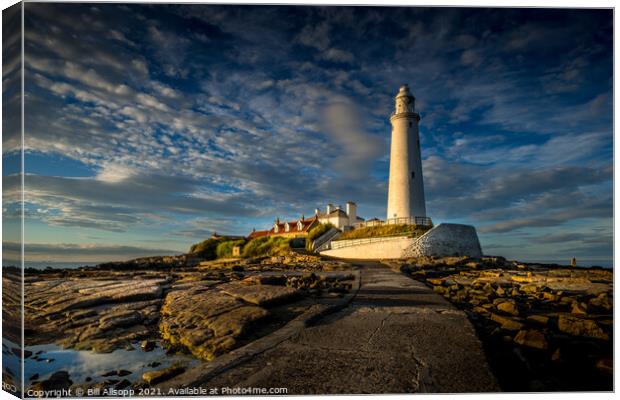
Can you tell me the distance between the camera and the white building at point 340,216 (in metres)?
37.7

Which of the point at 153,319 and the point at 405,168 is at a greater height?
the point at 405,168

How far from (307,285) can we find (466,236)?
699 inches

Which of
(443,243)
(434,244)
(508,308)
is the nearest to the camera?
(508,308)

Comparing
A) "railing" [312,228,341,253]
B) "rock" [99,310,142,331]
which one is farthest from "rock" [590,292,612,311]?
"railing" [312,228,341,253]

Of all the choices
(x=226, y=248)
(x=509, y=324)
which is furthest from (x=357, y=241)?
(x=509, y=324)

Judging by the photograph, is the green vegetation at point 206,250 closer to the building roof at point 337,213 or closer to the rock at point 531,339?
the building roof at point 337,213

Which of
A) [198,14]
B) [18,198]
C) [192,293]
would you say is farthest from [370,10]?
[192,293]

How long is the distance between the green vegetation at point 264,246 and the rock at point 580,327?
25730 millimetres

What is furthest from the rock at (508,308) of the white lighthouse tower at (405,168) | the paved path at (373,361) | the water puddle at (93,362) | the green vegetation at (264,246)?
the green vegetation at (264,246)

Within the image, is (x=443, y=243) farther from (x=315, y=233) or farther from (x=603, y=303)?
(x=603, y=303)

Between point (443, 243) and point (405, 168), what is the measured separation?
6973mm

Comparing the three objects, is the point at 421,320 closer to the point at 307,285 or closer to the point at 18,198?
the point at 307,285

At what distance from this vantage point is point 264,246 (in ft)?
109

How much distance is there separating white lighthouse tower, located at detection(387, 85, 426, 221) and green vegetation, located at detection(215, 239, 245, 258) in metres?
17.3
